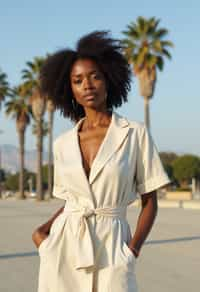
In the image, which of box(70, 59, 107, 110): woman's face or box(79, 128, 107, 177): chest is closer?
box(79, 128, 107, 177): chest

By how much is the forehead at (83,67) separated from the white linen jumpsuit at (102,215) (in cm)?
25

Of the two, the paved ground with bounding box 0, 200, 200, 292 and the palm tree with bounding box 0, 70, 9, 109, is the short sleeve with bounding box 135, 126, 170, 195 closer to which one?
the paved ground with bounding box 0, 200, 200, 292

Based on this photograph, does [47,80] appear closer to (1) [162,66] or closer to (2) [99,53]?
(2) [99,53]

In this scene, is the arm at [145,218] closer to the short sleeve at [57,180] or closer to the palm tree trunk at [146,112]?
the short sleeve at [57,180]

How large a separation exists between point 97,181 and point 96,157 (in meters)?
0.10

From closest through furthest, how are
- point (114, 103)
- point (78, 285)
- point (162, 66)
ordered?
point (78, 285), point (114, 103), point (162, 66)

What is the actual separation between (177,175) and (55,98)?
286 ft

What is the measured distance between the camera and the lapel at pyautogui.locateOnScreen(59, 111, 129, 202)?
2.62 m

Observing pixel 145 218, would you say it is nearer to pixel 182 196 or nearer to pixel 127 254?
pixel 127 254

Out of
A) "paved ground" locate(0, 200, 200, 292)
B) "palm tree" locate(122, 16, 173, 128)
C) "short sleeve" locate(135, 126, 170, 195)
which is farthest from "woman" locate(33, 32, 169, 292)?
"palm tree" locate(122, 16, 173, 128)

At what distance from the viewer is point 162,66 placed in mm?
41750

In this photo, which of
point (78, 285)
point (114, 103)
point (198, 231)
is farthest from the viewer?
point (198, 231)

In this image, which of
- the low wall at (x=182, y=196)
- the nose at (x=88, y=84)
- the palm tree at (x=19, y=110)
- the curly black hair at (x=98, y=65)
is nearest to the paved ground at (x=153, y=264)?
the curly black hair at (x=98, y=65)

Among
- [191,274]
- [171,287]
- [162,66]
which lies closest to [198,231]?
[191,274]
